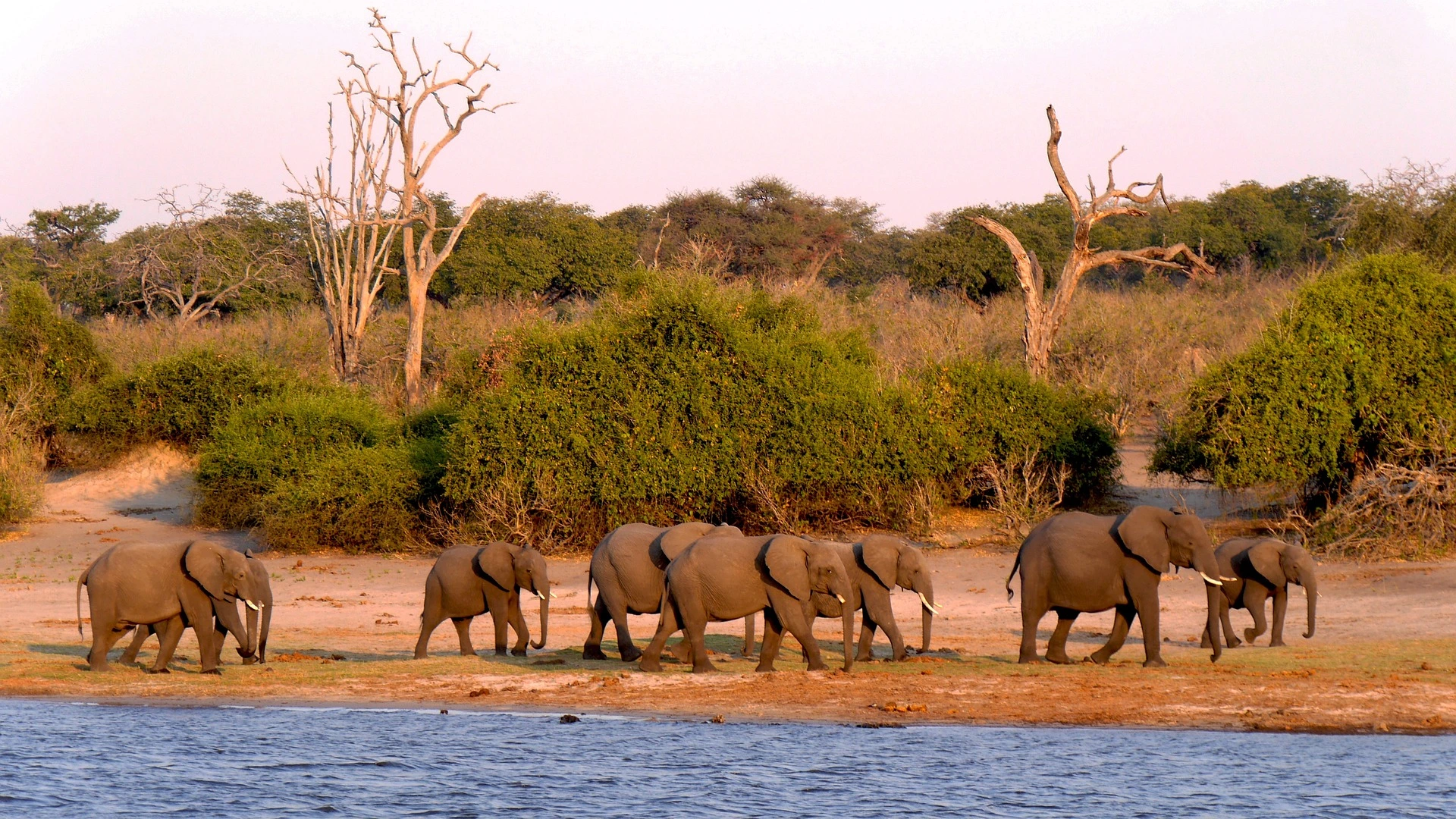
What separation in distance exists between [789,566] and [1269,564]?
4775 millimetres

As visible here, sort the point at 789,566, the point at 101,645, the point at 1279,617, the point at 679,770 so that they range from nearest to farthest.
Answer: the point at 679,770, the point at 789,566, the point at 101,645, the point at 1279,617

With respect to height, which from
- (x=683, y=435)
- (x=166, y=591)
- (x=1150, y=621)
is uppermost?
(x=683, y=435)

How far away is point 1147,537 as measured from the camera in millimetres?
12844

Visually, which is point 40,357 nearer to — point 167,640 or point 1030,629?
point 167,640

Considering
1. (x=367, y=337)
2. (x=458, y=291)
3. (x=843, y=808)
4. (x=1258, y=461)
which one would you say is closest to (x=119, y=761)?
(x=843, y=808)

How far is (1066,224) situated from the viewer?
167 ft

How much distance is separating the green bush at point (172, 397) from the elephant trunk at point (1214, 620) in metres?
20.2

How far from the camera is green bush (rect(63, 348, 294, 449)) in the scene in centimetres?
2894

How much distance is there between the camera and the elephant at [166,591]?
41.7ft

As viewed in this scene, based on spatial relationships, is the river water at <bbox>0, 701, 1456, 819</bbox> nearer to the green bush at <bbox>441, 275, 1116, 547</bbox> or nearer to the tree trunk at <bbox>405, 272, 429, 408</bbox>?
the green bush at <bbox>441, 275, 1116, 547</bbox>

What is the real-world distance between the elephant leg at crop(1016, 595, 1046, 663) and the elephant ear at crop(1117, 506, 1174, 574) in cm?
95

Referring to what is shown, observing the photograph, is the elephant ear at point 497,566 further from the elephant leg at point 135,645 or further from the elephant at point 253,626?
the elephant leg at point 135,645

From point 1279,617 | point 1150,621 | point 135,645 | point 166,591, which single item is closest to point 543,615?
point 166,591

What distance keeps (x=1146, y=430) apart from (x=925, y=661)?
19986 millimetres
